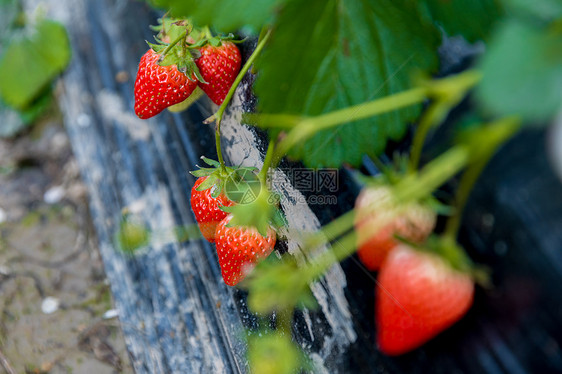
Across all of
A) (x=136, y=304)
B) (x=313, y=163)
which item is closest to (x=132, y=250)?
(x=136, y=304)

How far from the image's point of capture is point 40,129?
1.33 metres

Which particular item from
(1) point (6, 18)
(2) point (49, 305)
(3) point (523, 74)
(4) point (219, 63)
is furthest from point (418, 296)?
(1) point (6, 18)

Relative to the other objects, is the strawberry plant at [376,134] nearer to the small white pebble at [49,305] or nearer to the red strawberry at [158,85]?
the red strawberry at [158,85]

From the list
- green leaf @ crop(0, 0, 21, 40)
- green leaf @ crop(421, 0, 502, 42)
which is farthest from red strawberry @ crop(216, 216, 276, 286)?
green leaf @ crop(0, 0, 21, 40)

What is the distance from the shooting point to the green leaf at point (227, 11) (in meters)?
0.40

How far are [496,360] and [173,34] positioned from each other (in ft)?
1.68

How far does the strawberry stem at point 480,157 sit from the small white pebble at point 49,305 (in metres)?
0.84

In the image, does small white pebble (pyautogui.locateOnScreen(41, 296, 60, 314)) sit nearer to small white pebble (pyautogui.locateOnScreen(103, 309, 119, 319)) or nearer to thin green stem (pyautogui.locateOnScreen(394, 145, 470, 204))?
small white pebble (pyautogui.locateOnScreen(103, 309, 119, 319))

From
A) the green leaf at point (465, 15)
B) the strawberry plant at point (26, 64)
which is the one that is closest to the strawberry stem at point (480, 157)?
the green leaf at point (465, 15)

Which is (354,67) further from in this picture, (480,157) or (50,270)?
(50,270)

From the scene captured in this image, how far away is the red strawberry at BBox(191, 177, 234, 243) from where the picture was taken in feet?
1.95

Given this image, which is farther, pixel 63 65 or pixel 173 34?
pixel 63 65

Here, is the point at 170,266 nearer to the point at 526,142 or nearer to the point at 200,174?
the point at 200,174

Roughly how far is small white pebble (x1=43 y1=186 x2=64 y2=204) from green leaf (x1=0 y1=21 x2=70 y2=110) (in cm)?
30
